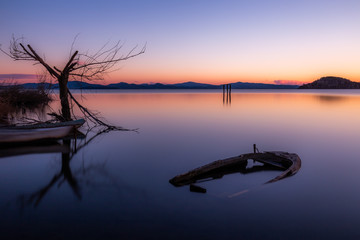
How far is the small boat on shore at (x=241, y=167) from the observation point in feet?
31.3

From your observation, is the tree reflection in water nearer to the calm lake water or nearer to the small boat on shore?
the calm lake water

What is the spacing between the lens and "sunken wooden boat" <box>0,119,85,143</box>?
14.9 metres

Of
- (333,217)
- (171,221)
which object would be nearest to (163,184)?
(171,221)

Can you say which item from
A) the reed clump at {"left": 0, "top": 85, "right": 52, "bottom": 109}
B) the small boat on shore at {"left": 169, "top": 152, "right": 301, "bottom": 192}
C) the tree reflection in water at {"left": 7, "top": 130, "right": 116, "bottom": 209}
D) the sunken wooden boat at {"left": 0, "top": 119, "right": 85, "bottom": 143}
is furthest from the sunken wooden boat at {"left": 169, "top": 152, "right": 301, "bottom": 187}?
the reed clump at {"left": 0, "top": 85, "right": 52, "bottom": 109}

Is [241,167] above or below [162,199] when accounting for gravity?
above

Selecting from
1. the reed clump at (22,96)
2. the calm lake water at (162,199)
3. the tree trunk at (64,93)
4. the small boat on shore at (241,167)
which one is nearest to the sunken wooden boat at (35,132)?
the calm lake water at (162,199)

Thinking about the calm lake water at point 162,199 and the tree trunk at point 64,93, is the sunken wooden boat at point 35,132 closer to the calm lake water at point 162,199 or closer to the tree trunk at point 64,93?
the calm lake water at point 162,199

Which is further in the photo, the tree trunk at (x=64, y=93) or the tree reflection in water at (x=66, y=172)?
the tree trunk at (x=64, y=93)

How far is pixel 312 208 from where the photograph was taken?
8312 mm

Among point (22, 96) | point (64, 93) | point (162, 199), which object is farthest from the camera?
point (22, 96)

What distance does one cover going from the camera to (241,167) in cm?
1162

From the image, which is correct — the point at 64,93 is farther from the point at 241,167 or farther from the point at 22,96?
the point at 22,96

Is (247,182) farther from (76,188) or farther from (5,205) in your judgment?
(5,205)

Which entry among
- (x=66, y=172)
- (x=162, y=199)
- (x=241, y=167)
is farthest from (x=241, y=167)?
(x=66, y=172)
